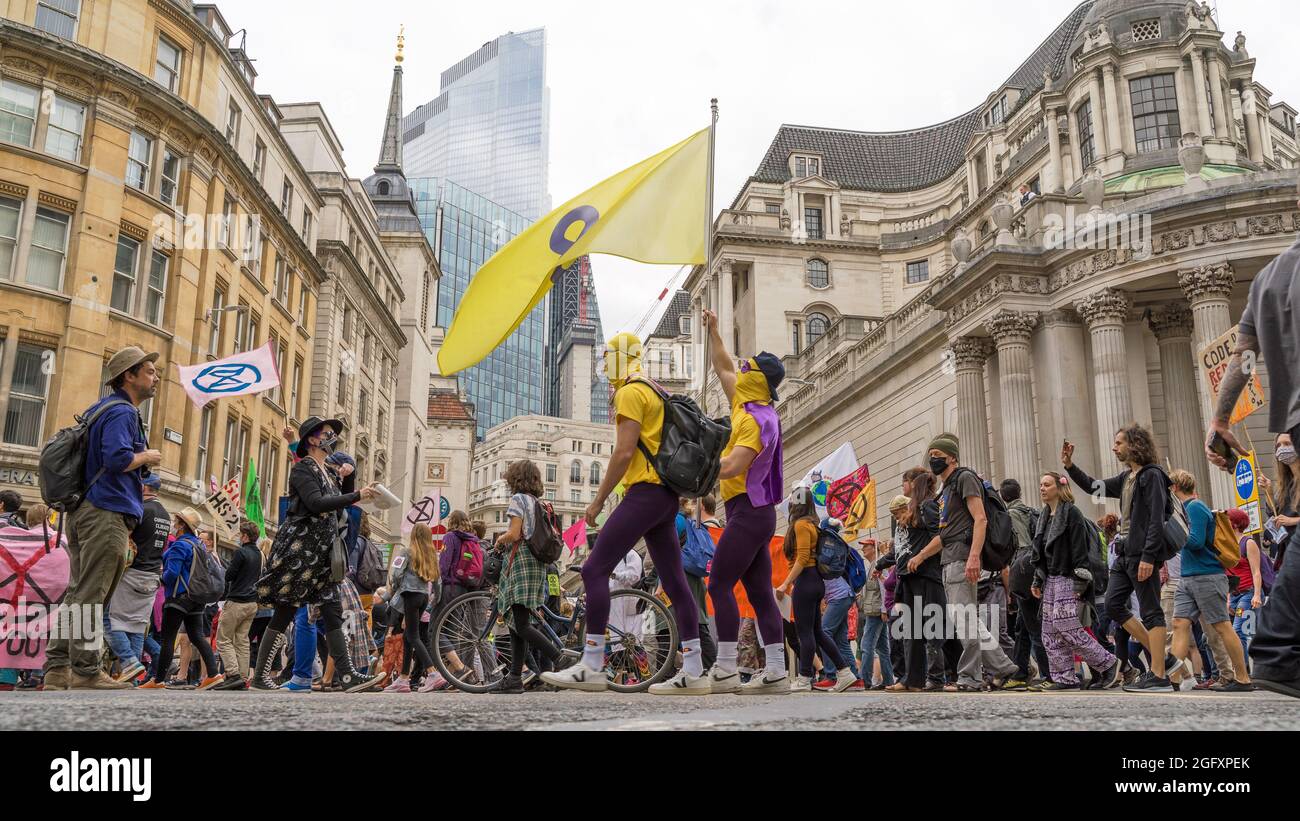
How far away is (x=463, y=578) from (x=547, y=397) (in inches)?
7512

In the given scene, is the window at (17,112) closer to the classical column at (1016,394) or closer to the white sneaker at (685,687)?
the classical column at (1016,394)

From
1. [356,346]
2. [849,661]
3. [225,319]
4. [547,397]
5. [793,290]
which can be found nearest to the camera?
[849,661]

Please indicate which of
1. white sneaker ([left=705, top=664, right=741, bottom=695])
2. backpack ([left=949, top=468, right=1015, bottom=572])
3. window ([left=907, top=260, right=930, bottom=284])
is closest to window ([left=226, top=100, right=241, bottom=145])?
backpack ([left=949, top=468, right=1015, bottom=572])

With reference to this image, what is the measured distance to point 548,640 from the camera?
7645 millimetres

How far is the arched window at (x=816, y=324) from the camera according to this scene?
5291 cm

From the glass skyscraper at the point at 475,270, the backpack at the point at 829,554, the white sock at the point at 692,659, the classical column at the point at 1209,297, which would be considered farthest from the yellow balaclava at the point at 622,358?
the glass skyscraper at the point at 475,270

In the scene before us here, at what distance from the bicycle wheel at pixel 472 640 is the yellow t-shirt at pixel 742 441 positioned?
2.47 m

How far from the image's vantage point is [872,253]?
2205 inches

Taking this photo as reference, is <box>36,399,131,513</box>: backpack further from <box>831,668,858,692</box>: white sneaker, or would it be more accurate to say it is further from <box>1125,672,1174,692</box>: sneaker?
<box>1125,672,1174,692</box>: sneaker

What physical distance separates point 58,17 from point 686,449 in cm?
2749

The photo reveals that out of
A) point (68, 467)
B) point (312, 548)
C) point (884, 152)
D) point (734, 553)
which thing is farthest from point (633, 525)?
point (884, 152)

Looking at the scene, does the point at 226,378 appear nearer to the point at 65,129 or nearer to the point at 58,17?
the point at 65,129
